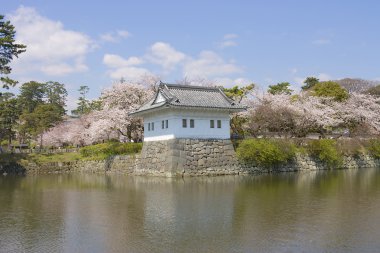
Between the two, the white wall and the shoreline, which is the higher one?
the white wall

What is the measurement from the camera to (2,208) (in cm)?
1545

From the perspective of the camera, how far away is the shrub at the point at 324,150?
3200cm

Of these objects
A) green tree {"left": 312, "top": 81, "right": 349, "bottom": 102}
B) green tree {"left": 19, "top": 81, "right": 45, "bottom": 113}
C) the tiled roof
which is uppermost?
green tree {"left": 19, "top": 81, "right": 45, "bottom": 113}

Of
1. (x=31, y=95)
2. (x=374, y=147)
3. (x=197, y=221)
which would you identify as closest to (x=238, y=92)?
(x=374, y=147)

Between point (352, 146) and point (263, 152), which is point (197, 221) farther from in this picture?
point (352, 146)

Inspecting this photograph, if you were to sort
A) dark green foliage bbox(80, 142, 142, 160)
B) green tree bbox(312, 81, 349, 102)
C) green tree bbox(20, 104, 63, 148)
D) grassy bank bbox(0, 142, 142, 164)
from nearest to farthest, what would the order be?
dark green foliage bbox(80, 142, 142, 160) → grassy bank bbox(0, 142, 142, 164) → green tree bbox(312, 81, 349, 102) → green tree bbox(20, 104, 63, 148)

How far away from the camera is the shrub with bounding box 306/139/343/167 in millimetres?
32000

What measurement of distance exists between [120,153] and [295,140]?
15467 mm

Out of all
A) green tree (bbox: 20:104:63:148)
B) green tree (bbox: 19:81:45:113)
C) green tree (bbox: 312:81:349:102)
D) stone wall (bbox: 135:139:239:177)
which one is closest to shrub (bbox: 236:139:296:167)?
stone wall (bbox: 135:139:239:177)

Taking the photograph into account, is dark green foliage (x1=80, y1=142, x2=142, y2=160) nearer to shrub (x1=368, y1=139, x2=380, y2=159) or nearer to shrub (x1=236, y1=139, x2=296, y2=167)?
shrub (x1=236, y1=139, x2=296, y2=167)

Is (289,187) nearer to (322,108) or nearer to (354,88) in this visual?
(322,108)

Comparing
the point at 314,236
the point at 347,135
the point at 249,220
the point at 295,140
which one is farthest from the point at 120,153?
the point at 314,236

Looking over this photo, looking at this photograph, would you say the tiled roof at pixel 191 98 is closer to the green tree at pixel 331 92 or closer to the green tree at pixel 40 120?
the green tree at pixel 331 92

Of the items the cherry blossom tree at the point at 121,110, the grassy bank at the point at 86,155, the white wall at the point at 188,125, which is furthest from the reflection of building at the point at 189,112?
the cherry blossom tree at the point at 121,110
